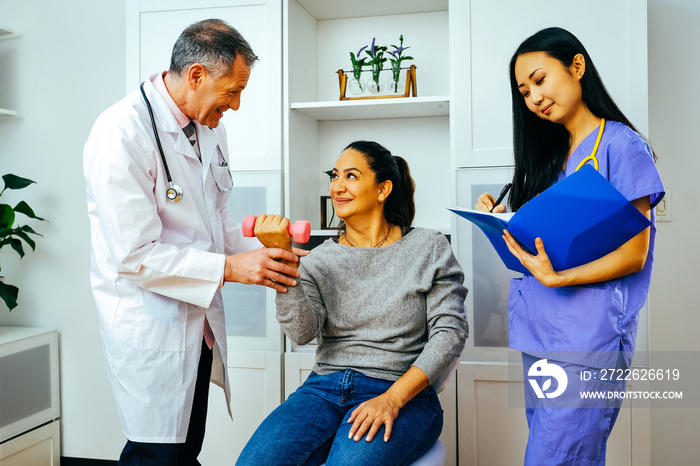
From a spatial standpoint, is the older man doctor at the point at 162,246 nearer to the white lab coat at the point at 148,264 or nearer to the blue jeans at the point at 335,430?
the white lab coat at the point at 148,264

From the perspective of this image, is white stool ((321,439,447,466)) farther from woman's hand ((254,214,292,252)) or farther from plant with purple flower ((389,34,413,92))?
plant with purple flower ((389,34,413,92))

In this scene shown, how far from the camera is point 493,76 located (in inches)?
77.5

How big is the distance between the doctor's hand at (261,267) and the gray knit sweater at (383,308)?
0.10 m

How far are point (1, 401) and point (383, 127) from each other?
1904 mm

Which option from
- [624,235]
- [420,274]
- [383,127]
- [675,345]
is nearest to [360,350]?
[420,274]

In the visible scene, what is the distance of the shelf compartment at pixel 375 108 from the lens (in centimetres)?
212

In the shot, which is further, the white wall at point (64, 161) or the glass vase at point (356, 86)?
the white wall at point (64, 161)

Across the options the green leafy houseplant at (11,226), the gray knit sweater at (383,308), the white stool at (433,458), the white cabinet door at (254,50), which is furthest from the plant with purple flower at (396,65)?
the green leafy houseplant at (11,226)

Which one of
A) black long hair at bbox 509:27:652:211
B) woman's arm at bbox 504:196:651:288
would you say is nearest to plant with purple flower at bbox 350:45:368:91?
black long hair at bbox 509:27:652:211

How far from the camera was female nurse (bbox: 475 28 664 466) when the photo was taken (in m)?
1.15

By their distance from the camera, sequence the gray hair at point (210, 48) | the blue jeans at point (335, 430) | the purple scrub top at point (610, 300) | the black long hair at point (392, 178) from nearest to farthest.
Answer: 1. the purple scrub top at point (610, 300)
2. the blue jeans at point (335, 430)
3. the gray hair at point (210, 48)
4. the black long hair at point (392, 178)

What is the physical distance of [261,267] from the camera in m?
1.30

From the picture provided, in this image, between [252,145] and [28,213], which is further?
[28,213]

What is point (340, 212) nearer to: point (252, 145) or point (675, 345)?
point (252, 145)
